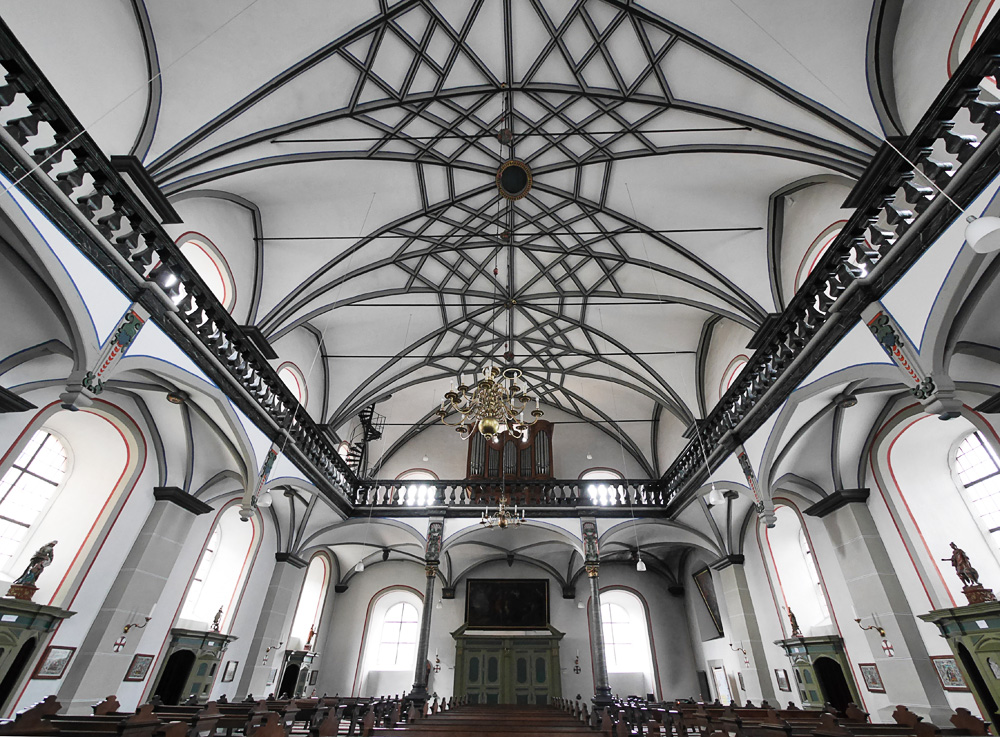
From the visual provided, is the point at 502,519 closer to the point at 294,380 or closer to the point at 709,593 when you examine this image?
the point at 294,380

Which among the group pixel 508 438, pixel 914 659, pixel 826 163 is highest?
pixel 508 438

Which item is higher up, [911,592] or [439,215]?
[439,215]

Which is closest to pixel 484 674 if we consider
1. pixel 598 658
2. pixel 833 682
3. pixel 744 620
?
pixel 598 658

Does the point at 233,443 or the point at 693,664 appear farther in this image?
the point at 693,664

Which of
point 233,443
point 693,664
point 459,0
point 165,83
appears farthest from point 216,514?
point 693,664

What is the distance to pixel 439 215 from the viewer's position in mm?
12711

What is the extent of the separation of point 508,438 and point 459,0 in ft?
47.4

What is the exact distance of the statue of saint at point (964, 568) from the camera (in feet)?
27.0

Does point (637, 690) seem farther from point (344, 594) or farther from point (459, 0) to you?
point (459, 0)

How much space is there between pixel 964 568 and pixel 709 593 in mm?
9208

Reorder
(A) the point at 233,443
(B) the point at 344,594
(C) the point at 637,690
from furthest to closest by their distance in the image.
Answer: (B) the point at 344,594 < (C) the point at 637,690 < (A) the point at 233,443

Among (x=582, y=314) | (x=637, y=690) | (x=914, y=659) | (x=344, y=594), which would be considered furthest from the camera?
(x=344, y=594)

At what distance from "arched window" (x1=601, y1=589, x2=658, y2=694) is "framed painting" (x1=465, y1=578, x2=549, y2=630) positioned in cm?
235

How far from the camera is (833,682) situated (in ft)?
37.6
